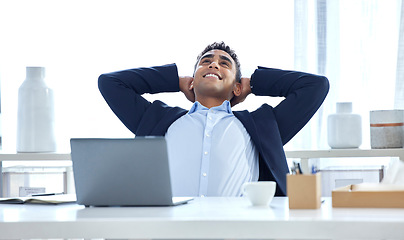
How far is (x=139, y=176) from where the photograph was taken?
1.17 metres

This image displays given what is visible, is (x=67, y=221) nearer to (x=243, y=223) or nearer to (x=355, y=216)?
(x=243, y=223)

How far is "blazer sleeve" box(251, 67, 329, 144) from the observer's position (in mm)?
2188

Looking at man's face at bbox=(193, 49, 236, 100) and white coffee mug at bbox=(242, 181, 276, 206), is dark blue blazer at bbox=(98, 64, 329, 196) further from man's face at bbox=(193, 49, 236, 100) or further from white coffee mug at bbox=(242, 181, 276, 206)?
white coffee mug at bbox=(242, 181, 276, 206)

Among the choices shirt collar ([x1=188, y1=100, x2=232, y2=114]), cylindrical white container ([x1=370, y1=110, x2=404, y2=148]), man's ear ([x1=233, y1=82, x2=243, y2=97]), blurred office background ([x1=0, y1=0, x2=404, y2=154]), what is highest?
blurred office background ([x1=0, y1=0, x2=404, y2=154])

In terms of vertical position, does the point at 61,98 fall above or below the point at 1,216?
above

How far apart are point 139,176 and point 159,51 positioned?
1.85 meters

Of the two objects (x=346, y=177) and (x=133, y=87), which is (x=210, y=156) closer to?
(x=133, y=87)

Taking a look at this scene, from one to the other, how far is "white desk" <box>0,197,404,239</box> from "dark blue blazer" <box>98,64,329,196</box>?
924 mm

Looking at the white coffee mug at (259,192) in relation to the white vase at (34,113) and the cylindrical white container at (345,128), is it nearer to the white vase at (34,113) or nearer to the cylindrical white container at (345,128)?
the cylindrical white container at (345,128)

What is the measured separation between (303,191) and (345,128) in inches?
57.2

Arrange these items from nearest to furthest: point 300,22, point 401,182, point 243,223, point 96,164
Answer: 1. point 243,223
2. point 96,164
3. point 401,182
4. point 300,22

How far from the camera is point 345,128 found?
8.29 feet

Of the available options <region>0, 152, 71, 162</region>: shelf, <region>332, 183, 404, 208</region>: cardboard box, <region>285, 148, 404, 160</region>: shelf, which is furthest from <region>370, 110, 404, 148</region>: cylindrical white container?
<region>0, 152, 71, 162</region>: shelf

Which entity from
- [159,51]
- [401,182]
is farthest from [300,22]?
[401,182]
